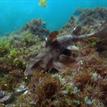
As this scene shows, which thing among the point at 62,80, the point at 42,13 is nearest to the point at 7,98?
the point at 62,80

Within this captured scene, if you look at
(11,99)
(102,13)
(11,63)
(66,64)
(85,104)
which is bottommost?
(85,104)

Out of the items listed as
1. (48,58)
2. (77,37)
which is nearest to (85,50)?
(77,37)

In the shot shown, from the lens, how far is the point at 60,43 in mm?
7727

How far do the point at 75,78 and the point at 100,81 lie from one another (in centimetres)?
52

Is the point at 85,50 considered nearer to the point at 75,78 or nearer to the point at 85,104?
the point at 75,78

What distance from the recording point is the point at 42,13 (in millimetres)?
33094

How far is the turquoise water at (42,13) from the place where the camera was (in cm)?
2619

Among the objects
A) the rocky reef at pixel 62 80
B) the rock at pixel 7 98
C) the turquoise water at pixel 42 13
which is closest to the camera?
the rocky reef at pixel 62 80

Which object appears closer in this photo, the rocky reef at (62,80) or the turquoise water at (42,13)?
the rocky reef at (62,80)

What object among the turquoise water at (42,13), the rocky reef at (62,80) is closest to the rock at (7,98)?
the rocky reef at (62,80)

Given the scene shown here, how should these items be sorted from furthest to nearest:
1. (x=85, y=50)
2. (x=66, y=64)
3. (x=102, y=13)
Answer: (x=102, y=13) < (x=85, y=50) < (x=66, y=64)

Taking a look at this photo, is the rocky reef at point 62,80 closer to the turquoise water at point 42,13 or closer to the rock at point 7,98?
the rock at point 7,98

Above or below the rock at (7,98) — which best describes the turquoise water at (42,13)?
above

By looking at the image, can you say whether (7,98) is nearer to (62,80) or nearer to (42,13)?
(62,80)
